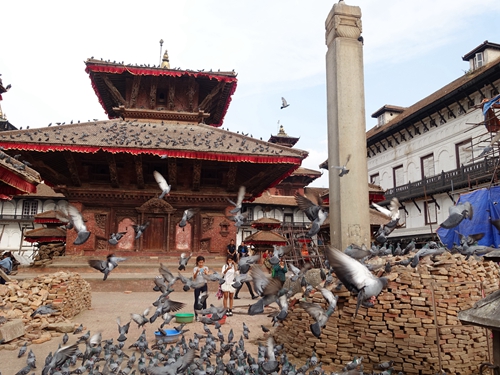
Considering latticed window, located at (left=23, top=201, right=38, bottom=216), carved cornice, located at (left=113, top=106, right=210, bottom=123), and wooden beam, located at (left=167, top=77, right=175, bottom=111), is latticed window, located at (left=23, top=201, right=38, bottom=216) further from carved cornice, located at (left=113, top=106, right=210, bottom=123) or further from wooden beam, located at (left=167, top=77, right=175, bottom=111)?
wooden beam, located at (left=167, top=77, right=175, bottom=111)

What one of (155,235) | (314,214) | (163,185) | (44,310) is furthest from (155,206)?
(314,214)

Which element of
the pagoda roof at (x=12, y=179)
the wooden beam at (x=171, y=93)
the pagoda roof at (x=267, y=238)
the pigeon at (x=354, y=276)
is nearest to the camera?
the pigeon at (x=354, y=276)

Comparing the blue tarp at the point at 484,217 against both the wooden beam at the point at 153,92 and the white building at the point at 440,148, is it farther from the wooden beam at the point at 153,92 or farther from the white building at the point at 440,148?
the wooden beam at the point at 153,92

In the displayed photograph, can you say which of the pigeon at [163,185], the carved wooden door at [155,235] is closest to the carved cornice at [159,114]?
the carved wooden door at [155,235]

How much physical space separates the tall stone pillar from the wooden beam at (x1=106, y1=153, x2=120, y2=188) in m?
9.77

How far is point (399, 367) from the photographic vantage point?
6723 mm

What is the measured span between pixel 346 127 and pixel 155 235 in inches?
433

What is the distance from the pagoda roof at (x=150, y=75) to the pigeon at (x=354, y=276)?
53.1 feet

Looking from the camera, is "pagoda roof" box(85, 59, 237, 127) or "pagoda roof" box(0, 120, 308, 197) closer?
"pagoda roof" box(0, 120, 308, 197)

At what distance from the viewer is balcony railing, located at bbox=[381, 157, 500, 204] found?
906 inches

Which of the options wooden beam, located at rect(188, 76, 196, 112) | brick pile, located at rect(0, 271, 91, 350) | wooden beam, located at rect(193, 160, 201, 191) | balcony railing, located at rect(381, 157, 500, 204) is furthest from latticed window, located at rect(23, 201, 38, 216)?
balcony railing, located at rect(381, 157, 500, 204)

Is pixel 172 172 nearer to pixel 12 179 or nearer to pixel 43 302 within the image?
pixel 43 302

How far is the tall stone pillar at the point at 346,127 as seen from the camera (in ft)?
34.7

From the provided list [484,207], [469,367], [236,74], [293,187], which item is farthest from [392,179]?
[469,367]
